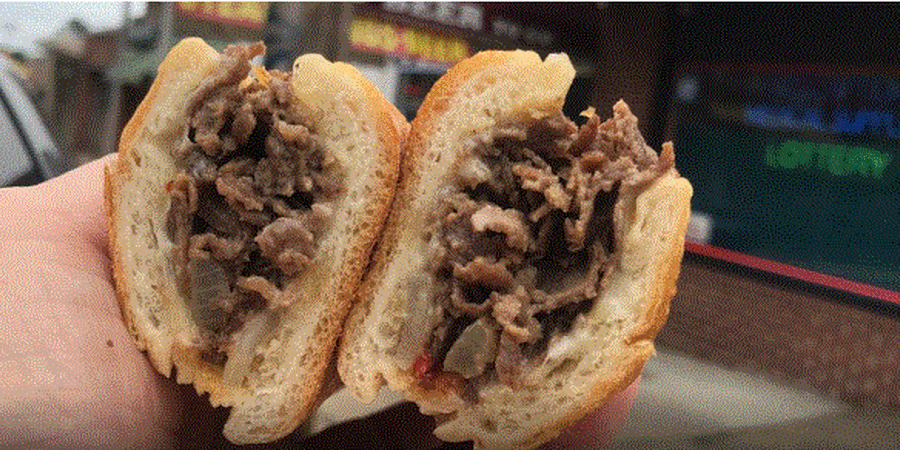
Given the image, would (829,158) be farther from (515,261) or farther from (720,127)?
(515,261)

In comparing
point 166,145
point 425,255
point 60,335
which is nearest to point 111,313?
point 60,335

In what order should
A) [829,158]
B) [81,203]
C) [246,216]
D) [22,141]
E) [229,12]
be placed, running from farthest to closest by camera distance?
[229,12], [829,158], [22,141], [81,203], [246,216]

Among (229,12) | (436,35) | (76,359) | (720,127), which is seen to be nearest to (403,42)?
(436,35)

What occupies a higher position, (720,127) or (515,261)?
(515,261)

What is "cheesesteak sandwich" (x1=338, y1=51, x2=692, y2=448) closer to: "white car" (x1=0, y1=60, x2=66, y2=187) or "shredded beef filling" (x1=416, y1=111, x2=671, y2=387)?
"shredded beef filling" (x1=416, y1=111, x2=671, y2=387)

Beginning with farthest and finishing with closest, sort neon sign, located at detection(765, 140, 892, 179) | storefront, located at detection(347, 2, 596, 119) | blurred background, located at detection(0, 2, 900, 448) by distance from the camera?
storefront, located at detection(347, 2, 596, 119) < neon sign, located at detection(765, 140, 892, 179) < blurred background, located at detection(0, 2, 900, 448)

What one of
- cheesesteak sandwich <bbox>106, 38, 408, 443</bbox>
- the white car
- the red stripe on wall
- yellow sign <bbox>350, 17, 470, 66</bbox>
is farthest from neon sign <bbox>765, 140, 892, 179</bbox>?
the white car

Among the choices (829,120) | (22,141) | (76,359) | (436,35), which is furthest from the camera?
(436,35)
